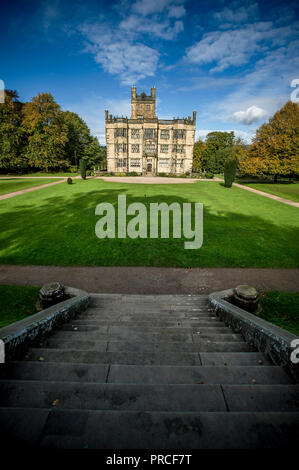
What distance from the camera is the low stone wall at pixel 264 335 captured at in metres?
2.71

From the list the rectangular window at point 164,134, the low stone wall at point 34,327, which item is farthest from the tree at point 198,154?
the low stone wall at point 34,327

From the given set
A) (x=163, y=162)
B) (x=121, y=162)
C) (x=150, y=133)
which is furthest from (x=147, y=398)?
(x=150, y=133)

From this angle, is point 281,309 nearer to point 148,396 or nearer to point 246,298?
point 246,298

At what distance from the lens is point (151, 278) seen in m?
7.48

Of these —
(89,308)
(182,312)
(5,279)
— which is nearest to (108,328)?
(89,308)

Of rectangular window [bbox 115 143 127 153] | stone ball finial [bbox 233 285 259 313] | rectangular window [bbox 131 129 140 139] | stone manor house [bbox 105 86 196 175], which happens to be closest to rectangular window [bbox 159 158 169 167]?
stone manor house [bbox 105 86 196 175]

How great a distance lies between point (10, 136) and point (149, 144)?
28389 millimetres

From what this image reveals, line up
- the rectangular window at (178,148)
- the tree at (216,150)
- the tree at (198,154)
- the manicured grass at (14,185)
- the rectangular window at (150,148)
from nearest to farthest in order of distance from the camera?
the manicured grass at (14,185) → the rectangular window at (150,148) → the rectangular window at (178,148) → the tree at (216,150) → the tree at (198,154)

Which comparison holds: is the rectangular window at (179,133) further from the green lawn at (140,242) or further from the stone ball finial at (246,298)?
the stone ball finial at (246,298)

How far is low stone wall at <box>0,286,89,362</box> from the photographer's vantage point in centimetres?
283

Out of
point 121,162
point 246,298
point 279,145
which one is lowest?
point 246,298

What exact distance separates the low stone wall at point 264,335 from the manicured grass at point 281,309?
1536mm

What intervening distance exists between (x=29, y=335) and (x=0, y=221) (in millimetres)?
12647

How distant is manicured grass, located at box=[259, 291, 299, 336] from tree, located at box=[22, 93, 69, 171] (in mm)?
48885
